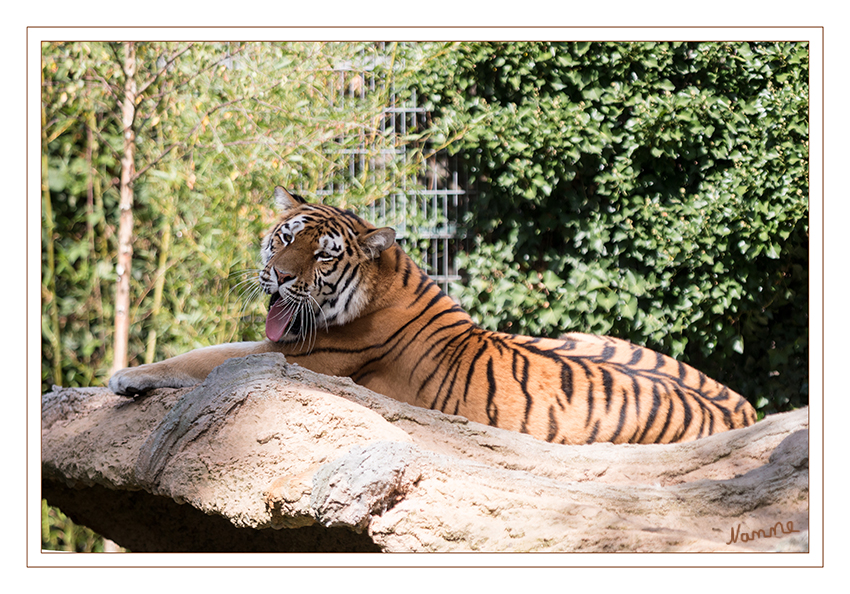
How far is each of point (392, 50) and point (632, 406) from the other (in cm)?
253

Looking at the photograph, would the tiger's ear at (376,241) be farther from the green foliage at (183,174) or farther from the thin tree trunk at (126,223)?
the thin tree trunk at (126,223)

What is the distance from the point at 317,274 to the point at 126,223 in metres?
1.43

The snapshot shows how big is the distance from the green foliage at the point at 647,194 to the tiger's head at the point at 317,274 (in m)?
1.54

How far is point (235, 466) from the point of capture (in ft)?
6.12

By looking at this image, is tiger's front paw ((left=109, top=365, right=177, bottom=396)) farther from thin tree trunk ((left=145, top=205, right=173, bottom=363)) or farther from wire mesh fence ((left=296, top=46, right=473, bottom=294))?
wire mesh fence ((left=296, top=46, right=473, bottom=294))

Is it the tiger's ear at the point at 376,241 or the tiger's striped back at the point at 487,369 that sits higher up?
the tiger's ear at the point at 376,241

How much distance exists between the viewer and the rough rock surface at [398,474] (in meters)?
1.63

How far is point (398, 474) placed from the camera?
1.63 metres

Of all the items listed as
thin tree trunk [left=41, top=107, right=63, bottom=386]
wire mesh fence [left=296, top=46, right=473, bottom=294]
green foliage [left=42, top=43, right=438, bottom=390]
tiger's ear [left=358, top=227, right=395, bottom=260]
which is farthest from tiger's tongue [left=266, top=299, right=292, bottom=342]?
wire mesh fence [left=296, top=46, right=473, bottom=294]

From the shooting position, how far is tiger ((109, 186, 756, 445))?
101 inches

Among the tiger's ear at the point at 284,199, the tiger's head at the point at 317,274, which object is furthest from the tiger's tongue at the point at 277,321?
the tiger's ear at the point at 284,199

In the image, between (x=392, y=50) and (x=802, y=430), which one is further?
(x=392, y=50)
